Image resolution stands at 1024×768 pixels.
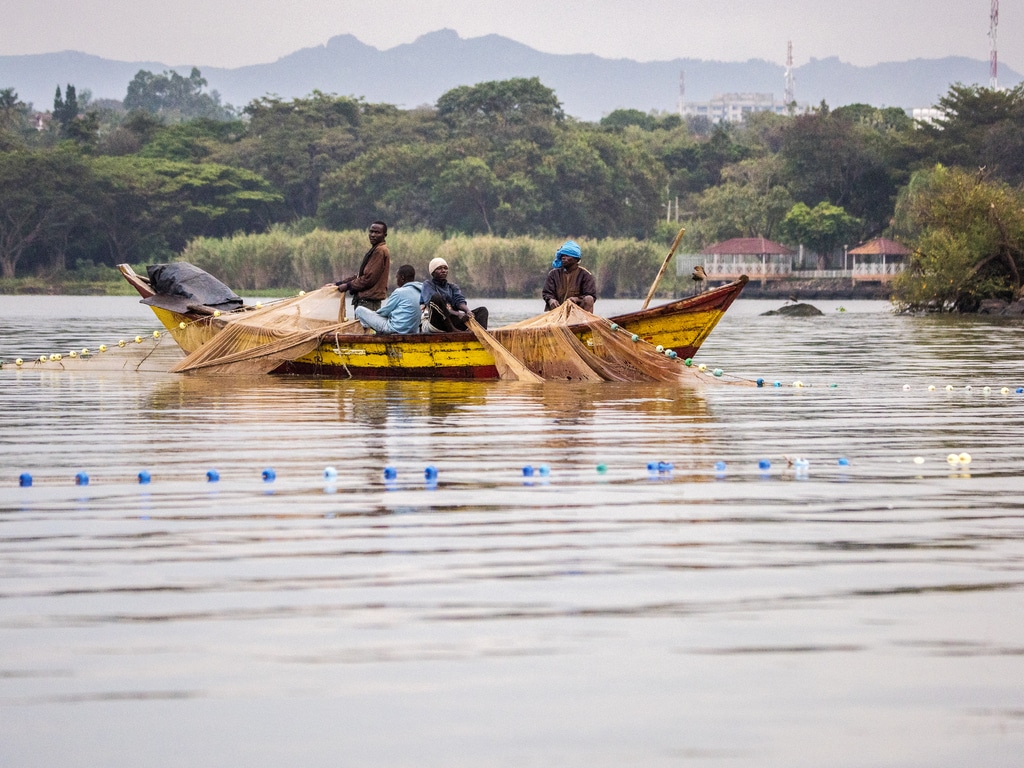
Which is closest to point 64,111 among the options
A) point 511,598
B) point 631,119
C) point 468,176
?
point 468,176

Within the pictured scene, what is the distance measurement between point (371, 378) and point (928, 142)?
62.5 meters

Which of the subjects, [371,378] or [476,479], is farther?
[371,378]

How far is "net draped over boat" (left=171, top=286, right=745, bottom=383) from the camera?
1684 cm

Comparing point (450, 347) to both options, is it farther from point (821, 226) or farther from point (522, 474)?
point (821, 226)

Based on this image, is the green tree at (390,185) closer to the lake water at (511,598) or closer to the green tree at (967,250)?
the green tree at (967,250)

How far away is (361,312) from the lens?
57.7ft

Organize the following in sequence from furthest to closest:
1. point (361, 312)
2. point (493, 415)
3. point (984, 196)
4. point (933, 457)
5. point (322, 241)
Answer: point (322, 241)
point (984, 196)
point (361, 312)
point (493, 415)
point (933, 457)

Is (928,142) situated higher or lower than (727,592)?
higher

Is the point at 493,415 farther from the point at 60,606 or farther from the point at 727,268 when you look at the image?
the point at 727,268

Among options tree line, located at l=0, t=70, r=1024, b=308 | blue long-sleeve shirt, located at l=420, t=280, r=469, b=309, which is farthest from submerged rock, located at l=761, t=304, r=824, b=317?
blue long-sleeve shirt, located at l=420, t=280, r=469, b=309

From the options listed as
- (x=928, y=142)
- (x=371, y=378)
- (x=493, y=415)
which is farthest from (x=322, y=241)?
(x=493, y=415)

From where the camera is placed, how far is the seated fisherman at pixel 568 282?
56.9ft

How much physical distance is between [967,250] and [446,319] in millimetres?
30417

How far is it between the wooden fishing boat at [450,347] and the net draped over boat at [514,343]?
165 millimetres
